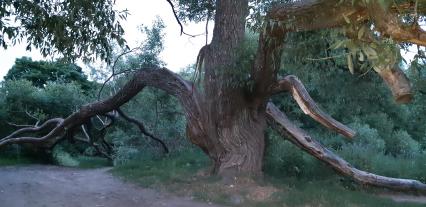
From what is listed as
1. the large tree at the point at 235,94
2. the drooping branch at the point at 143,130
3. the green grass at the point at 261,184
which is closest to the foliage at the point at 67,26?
the large tree at the point at 235,94


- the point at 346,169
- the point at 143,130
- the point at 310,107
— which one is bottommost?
the point at 346,169

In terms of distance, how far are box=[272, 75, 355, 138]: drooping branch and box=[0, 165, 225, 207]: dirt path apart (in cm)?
282

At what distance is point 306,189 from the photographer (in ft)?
34.7

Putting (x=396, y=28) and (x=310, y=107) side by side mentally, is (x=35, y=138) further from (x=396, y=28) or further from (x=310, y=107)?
(x=396, y=28)

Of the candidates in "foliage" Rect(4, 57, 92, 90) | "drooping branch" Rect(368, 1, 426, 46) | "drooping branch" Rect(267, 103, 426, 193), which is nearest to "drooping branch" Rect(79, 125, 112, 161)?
"drooping branch" Rect(267, 103, 426, 193)

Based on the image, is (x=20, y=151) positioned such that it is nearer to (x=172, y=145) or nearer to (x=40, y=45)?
(x=172, y=145)

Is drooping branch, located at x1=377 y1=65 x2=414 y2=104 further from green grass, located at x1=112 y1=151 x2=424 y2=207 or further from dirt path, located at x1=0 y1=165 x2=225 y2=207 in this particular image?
dirt path, located at x1=0 y1=165 x2=225 y2=207

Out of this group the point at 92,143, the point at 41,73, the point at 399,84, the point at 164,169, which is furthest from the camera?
the point at 41,73

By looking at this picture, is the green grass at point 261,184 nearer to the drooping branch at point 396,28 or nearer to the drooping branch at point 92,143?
the drooping branch at point 92,143

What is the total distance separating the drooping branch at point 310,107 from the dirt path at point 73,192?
9.25ft

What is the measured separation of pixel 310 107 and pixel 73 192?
5.37 metres

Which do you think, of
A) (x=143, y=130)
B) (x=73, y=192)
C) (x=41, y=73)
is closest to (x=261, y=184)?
(x=73, y=192)

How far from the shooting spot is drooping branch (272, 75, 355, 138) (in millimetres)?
9812

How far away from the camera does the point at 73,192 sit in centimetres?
1073
